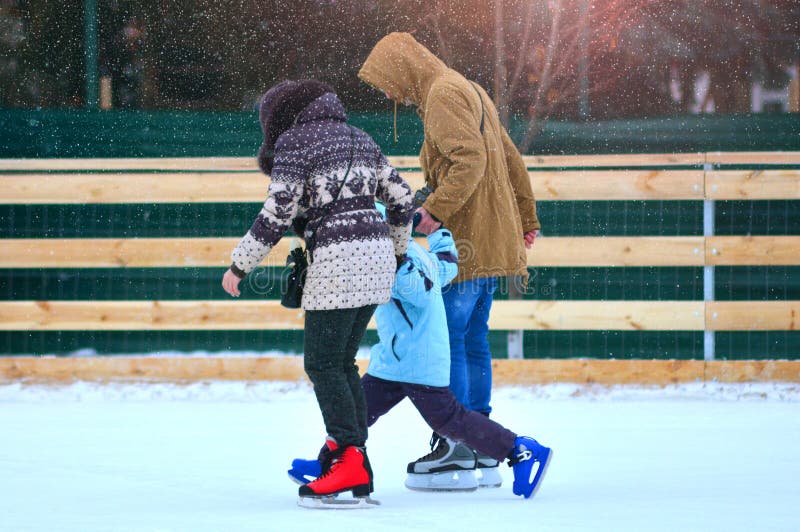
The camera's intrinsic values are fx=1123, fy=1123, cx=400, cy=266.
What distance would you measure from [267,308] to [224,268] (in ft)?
1.38

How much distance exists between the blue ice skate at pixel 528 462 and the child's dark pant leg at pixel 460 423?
3 cm

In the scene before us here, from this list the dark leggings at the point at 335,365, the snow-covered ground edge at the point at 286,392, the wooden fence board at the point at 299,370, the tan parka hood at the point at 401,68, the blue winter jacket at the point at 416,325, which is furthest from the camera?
the wooden fence board at the point at 299,370

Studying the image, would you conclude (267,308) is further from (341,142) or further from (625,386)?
(341,142)

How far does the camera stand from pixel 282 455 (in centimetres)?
405

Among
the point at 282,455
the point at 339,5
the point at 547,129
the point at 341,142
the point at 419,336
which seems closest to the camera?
the point at 341,142

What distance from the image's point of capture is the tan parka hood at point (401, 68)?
3.68 m

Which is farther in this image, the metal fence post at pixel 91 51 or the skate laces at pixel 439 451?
the metal fence post at pixel 91 51

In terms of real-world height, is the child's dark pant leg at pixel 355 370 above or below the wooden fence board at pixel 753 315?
above

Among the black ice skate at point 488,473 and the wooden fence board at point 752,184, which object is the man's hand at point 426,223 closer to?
the black ice skate at point 488,473

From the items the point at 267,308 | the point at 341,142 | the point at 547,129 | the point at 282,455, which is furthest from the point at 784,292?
the point at 341,142

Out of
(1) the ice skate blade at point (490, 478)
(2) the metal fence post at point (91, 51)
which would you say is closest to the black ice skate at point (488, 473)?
(1) the ice skate blade at point (490, 478)

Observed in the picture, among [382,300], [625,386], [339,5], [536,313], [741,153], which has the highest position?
[339,5]

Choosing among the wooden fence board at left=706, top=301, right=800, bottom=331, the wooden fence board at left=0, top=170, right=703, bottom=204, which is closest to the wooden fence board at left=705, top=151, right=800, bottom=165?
the wooden fence board at left=706, top=301, right=800, bottom=331

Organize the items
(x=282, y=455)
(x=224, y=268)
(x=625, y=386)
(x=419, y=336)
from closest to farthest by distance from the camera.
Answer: (x=419, y=336), (x=282, y=455), (x=625, y=386), (x=224, y=268)
